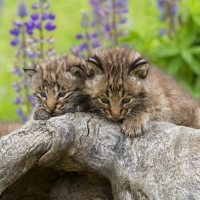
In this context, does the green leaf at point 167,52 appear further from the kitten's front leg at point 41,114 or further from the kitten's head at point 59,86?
the kitten's front leg at point 41,114

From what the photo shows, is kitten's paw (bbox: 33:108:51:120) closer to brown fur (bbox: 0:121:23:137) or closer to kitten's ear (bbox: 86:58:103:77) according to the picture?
kitten's ear (bbox: 86:58:103:77)

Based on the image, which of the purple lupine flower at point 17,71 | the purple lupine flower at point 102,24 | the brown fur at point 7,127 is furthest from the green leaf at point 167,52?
the brown fur at point 7,127

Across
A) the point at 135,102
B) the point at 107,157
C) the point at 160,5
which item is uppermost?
the point at 160,5

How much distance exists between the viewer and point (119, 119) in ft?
16.4

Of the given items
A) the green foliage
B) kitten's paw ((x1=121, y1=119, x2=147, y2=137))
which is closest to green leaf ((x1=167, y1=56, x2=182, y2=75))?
the green foliage

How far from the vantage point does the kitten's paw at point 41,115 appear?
515 cm

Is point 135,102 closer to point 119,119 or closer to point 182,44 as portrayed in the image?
point 119,119

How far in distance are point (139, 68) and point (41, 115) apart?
882 mm

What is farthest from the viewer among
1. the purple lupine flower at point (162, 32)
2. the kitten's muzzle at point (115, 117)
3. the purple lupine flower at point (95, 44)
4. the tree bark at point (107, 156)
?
the purple lupine flower at point (162, 32)

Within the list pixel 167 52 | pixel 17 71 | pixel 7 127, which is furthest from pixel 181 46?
pixel 7 127

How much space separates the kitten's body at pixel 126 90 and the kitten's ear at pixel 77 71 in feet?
0.44

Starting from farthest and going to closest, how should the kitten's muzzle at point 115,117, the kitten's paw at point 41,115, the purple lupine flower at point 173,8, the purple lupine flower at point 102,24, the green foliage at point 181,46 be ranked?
the green foliage at point 181,46, the purple lupine flower at point 173,8, the purple lupine flower at point 102,24, the kitten's paw at point 41,115, the kitten's muzzle at point 115,117

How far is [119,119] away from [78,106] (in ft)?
1.28

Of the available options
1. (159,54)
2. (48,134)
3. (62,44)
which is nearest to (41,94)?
(48,134)
